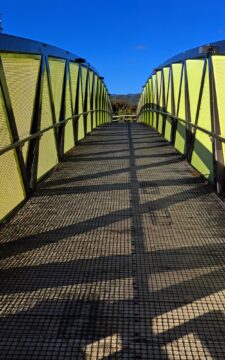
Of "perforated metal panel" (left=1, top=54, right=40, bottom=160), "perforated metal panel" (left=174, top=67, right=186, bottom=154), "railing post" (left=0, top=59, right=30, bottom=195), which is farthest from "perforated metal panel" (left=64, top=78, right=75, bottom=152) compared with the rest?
"railing post" (left=0, top=59, right=30, bottom=195)

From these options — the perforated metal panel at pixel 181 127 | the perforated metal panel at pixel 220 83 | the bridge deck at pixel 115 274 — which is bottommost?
the bridge deck at pixel 115 274

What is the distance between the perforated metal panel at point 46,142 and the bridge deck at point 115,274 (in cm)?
57

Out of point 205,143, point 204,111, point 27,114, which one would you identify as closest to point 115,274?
point 27,114

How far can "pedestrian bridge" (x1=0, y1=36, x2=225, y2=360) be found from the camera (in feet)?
8.30

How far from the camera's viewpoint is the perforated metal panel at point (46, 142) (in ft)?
20.1

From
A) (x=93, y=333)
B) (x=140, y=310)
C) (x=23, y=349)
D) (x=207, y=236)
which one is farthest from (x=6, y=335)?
(x=207, y=236)

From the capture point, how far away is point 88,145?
10.3 meters

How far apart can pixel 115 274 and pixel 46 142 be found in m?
3.64

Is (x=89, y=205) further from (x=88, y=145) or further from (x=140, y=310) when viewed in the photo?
(x=88, y=145)

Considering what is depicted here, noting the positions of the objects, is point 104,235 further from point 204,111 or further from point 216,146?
point 204,111

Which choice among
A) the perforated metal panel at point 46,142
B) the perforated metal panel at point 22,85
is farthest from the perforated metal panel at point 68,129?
the perforated metal panel at point 22,85

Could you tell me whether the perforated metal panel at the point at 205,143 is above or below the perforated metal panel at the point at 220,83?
below

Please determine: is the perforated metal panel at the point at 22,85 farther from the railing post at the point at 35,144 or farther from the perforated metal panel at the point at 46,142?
the perforated metal panel at the point at 46,142

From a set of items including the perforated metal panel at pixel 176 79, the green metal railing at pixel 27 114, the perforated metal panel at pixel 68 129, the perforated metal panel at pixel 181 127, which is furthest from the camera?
the perforated metal panel at pixel 176 79
